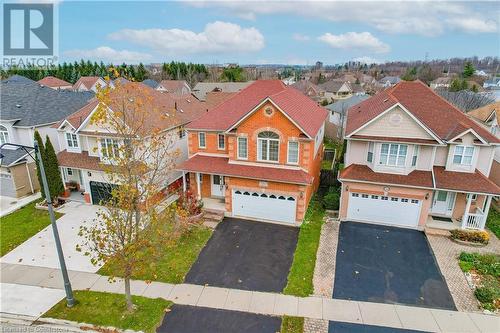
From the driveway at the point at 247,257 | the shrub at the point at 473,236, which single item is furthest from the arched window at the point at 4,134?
the shrub at the point at 473,236

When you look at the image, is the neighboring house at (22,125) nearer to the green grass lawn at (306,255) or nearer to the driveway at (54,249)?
the driveway at (54,249)

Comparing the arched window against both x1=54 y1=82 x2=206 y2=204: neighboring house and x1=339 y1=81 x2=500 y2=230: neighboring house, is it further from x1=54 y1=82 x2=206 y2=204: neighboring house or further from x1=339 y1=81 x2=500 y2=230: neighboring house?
x1=339 y1=81 x2=500 y2=230: neighboring house

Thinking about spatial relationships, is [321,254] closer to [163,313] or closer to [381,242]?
[381,242]

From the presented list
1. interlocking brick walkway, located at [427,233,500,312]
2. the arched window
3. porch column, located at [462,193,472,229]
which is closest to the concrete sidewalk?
interlocking brick walkway, located at [427,233,500,312]

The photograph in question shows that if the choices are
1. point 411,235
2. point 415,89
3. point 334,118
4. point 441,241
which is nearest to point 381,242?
point 411,235

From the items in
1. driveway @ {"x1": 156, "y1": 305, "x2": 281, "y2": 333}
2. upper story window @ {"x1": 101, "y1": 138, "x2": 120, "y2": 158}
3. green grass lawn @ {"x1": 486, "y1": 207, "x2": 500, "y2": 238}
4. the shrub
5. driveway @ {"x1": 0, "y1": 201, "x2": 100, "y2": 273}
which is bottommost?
driveway @ {"x1": 0, "y1": 201, "x2": 100, "y2": 273}
